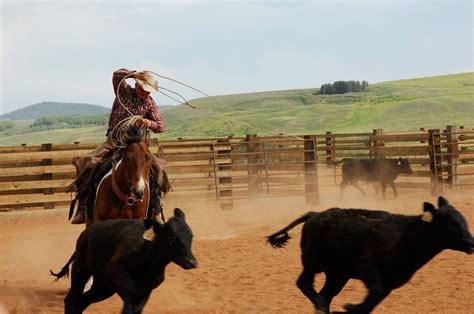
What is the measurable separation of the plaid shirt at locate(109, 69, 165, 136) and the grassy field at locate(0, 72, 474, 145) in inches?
1634

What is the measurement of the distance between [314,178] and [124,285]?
42.5 ft

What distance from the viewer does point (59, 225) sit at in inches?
673

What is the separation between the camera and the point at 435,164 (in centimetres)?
1973

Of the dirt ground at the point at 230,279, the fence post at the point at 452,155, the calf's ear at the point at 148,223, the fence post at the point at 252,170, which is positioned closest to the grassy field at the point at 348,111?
the fence post at the point at 252,170

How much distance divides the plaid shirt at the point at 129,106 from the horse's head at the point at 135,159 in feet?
2.90

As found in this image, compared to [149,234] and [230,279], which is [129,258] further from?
[230,279]

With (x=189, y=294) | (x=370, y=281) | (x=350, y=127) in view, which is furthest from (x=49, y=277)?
(x=350, y=127)

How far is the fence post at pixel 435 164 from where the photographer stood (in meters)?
19.5

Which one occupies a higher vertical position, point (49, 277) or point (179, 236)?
point (179, 236)

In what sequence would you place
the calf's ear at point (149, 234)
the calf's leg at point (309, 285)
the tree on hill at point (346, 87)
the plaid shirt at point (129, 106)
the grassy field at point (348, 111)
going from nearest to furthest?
the calf's ear at point (149, 234) < the calf's leg at point (309, 285) < the plaid shirt at point (129, 106) < the grassy field at point (348, 111) < the tree on hill at point (346, 87)

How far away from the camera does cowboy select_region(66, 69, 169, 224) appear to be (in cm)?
894

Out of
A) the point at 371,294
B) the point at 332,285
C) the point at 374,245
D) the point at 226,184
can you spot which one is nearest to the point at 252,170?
the point at 226,184

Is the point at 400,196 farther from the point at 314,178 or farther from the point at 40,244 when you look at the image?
the point at 40,244

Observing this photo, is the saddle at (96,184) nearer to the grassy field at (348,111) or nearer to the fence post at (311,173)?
the fence post at (311,173)
